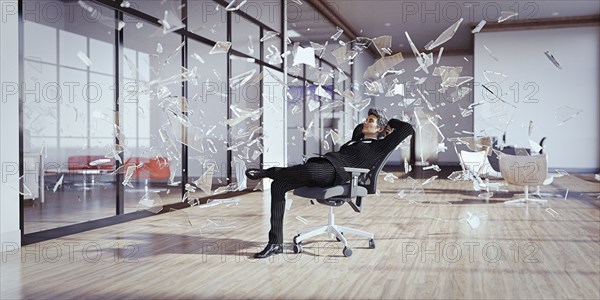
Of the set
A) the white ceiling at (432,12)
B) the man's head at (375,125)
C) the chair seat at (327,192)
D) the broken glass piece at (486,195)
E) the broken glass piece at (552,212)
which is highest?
the white ceiling at (432,12)

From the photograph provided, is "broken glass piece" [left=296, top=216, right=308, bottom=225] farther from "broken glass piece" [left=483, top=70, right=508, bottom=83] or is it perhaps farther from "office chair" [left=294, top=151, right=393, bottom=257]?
"broken glass piece" [left=483, top=70, right=508, bottom=83]

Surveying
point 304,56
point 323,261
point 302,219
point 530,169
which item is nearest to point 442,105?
point 530,169

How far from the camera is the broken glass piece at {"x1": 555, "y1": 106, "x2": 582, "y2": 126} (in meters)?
11.3

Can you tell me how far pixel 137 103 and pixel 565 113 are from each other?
9452mm

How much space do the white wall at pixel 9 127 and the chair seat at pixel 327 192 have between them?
6.51ft

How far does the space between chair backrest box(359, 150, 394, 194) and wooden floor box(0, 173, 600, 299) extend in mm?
434

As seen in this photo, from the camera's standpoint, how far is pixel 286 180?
11.3ft

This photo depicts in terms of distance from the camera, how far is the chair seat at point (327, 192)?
335 cm

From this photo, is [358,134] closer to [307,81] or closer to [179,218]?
[179,218]

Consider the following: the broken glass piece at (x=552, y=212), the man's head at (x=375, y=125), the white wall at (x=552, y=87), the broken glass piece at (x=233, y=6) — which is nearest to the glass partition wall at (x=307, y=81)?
the broken glass piece at (x=233, y=6)

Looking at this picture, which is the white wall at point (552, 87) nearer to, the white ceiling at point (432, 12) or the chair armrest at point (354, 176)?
the white ceiling at point (432, 12)

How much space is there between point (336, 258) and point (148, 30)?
869 cm

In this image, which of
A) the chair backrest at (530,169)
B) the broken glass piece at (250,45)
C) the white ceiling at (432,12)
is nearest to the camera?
the chair backrest at (530,169)

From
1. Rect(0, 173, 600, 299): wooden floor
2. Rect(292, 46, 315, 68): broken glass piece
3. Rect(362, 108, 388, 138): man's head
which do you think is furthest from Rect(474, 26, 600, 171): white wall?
Rect(362, 108, 388, 138): man's head
